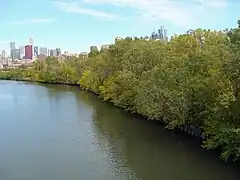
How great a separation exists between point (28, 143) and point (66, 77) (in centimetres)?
6191

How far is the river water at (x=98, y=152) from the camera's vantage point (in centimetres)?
1833

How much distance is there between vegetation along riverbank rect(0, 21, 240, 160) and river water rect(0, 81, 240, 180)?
1284 millimetres

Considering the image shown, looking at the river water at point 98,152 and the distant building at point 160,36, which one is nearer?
the river water at point 98,152

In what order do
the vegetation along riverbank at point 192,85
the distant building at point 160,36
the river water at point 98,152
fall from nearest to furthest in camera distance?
the river water at point 98,152
the vegetation along riverbank at point 192,85
the distant building at point 160,36

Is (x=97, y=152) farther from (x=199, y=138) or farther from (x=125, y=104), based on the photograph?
(x=125, y=104)

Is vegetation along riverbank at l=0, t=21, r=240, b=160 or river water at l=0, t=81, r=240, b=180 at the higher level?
vegetation along riverbank at l=0, t=21, r=240, b=160

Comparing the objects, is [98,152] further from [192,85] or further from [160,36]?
[160,36]

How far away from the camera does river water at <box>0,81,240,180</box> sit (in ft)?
60.1

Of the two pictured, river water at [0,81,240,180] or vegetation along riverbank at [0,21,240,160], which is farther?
vegetation along riverbank at [0,21,240,160]

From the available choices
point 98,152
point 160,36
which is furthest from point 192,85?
point 160,36

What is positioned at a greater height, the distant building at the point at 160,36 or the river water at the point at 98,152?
the distant building at the point at 160,36

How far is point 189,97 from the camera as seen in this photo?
2412 centimetres

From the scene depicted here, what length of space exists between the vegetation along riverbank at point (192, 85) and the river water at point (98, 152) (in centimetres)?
128

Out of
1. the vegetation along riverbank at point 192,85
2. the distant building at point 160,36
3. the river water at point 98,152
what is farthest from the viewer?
the distant building at point 160,36
